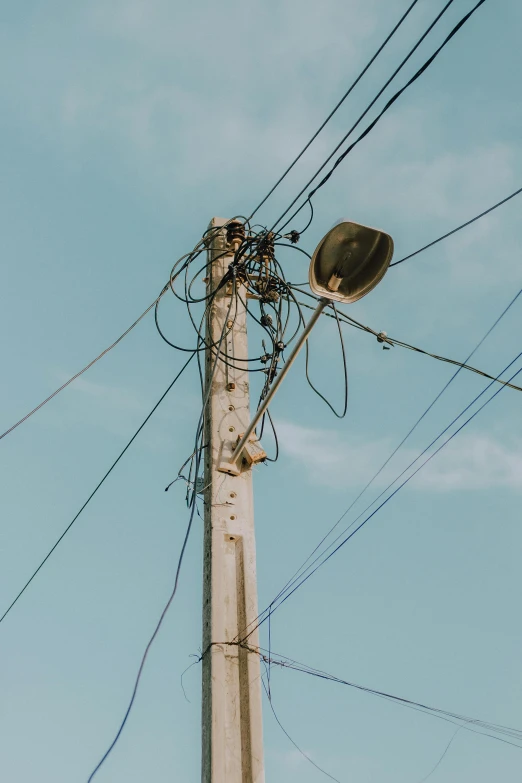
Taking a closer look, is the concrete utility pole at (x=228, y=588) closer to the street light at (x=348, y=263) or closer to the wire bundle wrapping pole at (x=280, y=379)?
the wire bundle wrapping pole at (x=280, y=379)

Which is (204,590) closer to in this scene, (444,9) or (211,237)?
(211,237)

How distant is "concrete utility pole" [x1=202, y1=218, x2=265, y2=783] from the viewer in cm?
419

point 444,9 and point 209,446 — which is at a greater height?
point 444,9

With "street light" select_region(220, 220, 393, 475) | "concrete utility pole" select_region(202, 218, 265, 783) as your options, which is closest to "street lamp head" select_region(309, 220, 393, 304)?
"street light" select_region(220, 220, 393, 475)

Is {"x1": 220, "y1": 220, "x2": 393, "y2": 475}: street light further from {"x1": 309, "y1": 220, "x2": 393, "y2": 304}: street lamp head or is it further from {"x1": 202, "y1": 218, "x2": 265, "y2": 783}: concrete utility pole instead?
{"x1": 202, "y1": 218, "x2": 265, "y2": 783}: concrete utility pole

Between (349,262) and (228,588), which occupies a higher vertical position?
(349,262)

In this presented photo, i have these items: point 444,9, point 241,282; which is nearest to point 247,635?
point 241,282

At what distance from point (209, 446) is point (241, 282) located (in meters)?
1.36

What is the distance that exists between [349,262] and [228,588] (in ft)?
6.09

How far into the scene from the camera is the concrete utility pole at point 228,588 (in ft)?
13.8

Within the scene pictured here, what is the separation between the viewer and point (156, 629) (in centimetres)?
484

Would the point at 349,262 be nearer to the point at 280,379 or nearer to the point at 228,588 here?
the point at 280,379

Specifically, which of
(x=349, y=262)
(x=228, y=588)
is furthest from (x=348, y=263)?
(x=228, y=588)

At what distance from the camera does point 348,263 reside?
425cm
